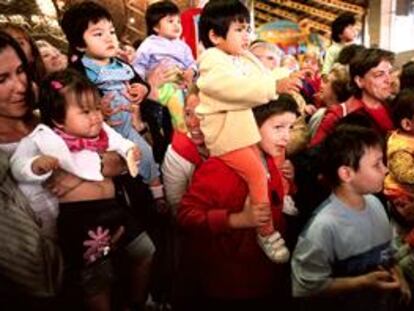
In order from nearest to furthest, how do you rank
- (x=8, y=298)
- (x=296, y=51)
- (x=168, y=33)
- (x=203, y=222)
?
(x=8, y=298)
(x=203, y=222)
(x=168, y=33)
(x=296, y=51)

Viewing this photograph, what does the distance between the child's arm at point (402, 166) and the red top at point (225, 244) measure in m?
0.86

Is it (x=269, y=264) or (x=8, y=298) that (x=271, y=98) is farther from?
(x=8, y=298)

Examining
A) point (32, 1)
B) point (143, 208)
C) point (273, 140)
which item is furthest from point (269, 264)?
point (32, 1)

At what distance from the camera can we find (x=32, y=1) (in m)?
5.42

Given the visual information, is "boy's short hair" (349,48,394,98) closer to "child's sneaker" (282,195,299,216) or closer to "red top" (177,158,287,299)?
"child's sneaker" (282,195,299,216)

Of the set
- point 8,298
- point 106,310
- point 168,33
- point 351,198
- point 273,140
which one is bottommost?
point 106,310

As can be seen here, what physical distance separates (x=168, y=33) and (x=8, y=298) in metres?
2.70

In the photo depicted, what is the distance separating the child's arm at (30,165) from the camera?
76.7 inches

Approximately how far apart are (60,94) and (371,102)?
76.9 inches

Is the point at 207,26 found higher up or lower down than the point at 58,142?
higher up

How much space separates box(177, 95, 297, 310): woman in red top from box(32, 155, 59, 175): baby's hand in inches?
26.5

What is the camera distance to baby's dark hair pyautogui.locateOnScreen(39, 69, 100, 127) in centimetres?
218

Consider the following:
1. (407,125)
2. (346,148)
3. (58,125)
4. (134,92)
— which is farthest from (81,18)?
(407,125)

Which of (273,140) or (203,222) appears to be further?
(273,140)
